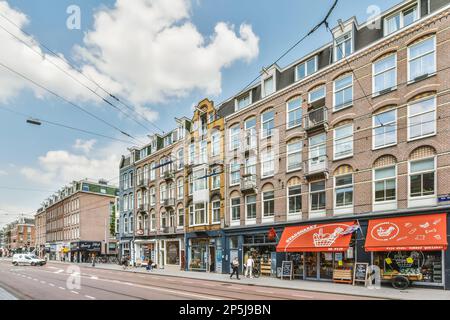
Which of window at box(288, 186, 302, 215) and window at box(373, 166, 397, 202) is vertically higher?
window at box(373, 166, 397, 202)

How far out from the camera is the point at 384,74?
69.7ft

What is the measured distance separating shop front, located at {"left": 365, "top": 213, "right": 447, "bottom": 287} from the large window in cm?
443

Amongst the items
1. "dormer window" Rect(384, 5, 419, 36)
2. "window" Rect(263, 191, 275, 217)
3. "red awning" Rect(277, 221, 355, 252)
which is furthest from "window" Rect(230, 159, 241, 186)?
"dormer window" Rect(384, 5, 419, 36)

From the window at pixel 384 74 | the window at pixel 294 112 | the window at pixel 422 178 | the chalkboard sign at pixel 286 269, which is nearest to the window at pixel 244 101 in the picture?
the window at pixel 294 112

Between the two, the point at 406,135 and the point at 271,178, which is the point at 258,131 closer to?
the point at 271,178

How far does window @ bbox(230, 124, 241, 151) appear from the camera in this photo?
31.3 meters

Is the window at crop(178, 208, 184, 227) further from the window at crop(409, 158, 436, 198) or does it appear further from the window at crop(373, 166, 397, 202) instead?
the window at crop(409, 158, 436, 198)

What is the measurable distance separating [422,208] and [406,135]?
13.4 ft

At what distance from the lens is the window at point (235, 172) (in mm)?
30625

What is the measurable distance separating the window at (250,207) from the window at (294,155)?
4.45 meters

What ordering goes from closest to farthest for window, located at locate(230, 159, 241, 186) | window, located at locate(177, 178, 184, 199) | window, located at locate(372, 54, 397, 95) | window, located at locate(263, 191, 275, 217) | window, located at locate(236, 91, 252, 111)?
window, located at locate(372, 54, 397, 95)
window, located at locate(263, 191, 275, 217)
window, located at locate(230, 159, 241, 186)
window, located at locate(236, 91, 252, 111)
window, located at locate(177, 178, 184, 199)

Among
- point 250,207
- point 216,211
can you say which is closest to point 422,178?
point 250,207

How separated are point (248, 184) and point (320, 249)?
9028mm
